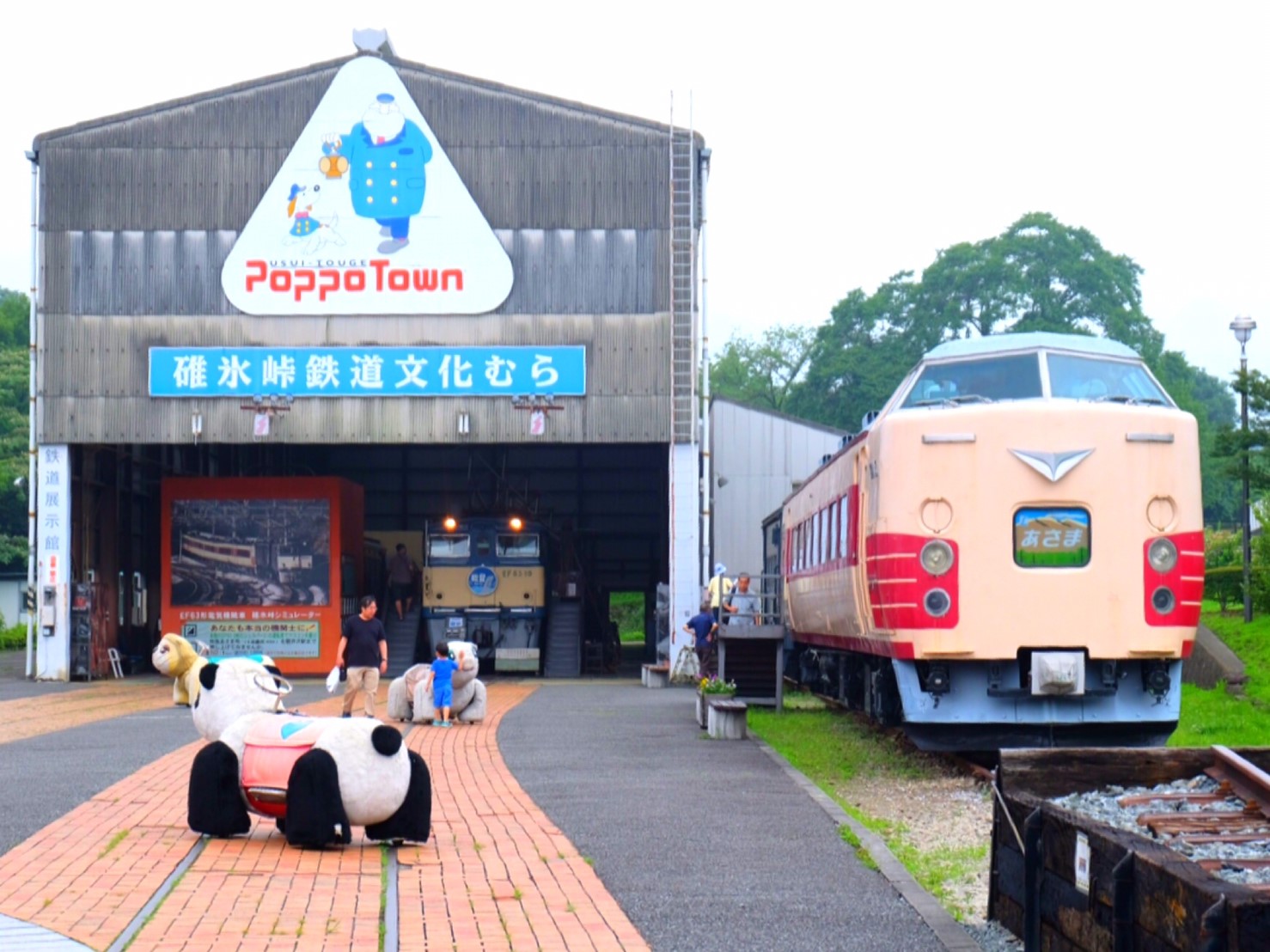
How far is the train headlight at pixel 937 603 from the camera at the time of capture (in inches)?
552

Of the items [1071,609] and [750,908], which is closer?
[750,908]

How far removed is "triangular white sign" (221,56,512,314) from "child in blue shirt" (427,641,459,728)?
40.2 ft

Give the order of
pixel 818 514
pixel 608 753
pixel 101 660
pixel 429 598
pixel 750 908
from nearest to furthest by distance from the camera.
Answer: pixel 750 908 → pixel 608 753 → pixel 818 514 → pixel 101 660 → pixel 429 598

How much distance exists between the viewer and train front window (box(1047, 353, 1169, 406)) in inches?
588

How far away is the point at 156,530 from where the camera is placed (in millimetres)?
39938

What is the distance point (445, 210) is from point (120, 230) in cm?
605

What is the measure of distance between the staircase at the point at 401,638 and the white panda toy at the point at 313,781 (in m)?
26.4

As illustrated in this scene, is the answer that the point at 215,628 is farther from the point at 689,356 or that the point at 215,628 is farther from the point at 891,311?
the point at 891,311

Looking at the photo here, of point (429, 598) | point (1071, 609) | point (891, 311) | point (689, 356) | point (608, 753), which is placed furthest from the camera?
point (891, 311)

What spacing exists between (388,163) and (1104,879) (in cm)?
2746

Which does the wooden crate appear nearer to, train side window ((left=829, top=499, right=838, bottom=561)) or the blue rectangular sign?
train side window ((left=829, top=499, right=838, bottom=561))

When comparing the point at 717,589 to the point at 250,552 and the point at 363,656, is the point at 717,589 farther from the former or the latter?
the point at 250,552

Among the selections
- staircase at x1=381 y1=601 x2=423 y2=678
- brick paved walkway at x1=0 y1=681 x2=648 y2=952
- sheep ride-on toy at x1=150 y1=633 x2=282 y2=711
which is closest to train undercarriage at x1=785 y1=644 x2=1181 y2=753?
brick paved walkway at x1=0 y1=681 x2=648 y2=952

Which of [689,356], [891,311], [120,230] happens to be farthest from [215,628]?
[891,311]
